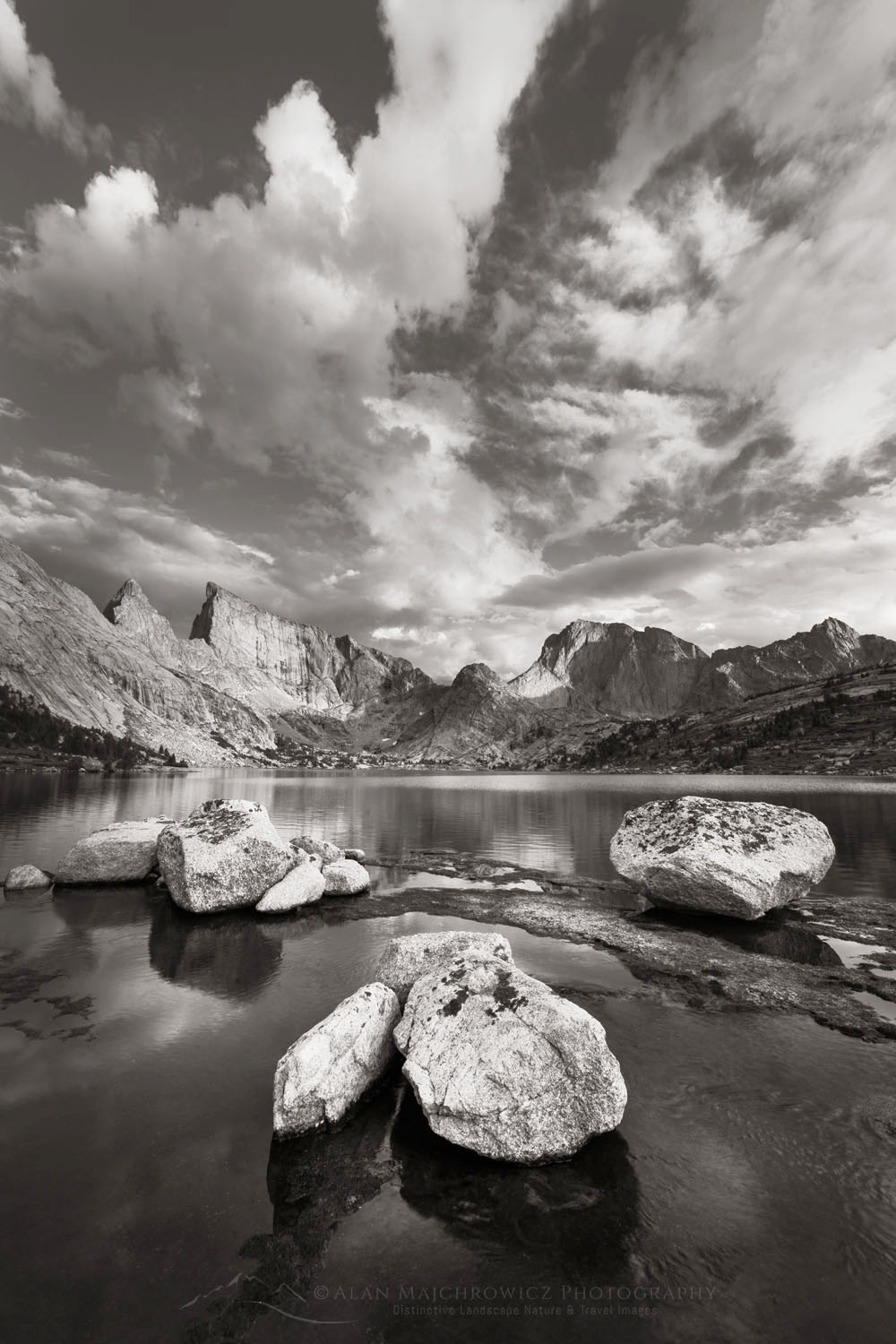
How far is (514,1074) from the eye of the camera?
10.2 m

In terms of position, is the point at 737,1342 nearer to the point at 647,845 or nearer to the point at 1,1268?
the point at 1,1268

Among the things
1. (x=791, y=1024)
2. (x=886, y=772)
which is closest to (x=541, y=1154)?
(x=791, y=1024)

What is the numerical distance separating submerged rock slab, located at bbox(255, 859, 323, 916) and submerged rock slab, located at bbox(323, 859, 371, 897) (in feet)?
2.41

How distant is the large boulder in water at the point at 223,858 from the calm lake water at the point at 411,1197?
8.85 metres

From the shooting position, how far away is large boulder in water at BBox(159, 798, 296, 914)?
25984mm

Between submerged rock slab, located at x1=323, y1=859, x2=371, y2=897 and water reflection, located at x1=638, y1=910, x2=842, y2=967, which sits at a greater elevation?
submerged rock slab, located at x1=323, y1=859, x2=371, y2=897

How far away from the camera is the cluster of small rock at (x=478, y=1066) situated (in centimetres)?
989

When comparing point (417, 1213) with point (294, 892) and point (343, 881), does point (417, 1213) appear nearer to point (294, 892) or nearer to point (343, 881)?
point (294, 892)

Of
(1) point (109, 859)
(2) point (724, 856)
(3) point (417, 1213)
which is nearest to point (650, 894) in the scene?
(2) point (724, 856)

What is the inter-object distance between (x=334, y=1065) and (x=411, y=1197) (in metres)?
2.76

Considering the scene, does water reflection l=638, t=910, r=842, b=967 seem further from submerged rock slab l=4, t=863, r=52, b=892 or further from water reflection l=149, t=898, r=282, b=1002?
submerged rock slab l=4, t=863, r=52, b=892

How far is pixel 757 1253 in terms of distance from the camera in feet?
25.6

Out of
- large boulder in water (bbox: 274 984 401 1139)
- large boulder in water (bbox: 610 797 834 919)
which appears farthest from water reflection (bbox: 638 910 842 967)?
large boulder in water (bbox: 274 984 401 1139)

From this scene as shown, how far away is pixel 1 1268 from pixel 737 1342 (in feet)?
30.0
